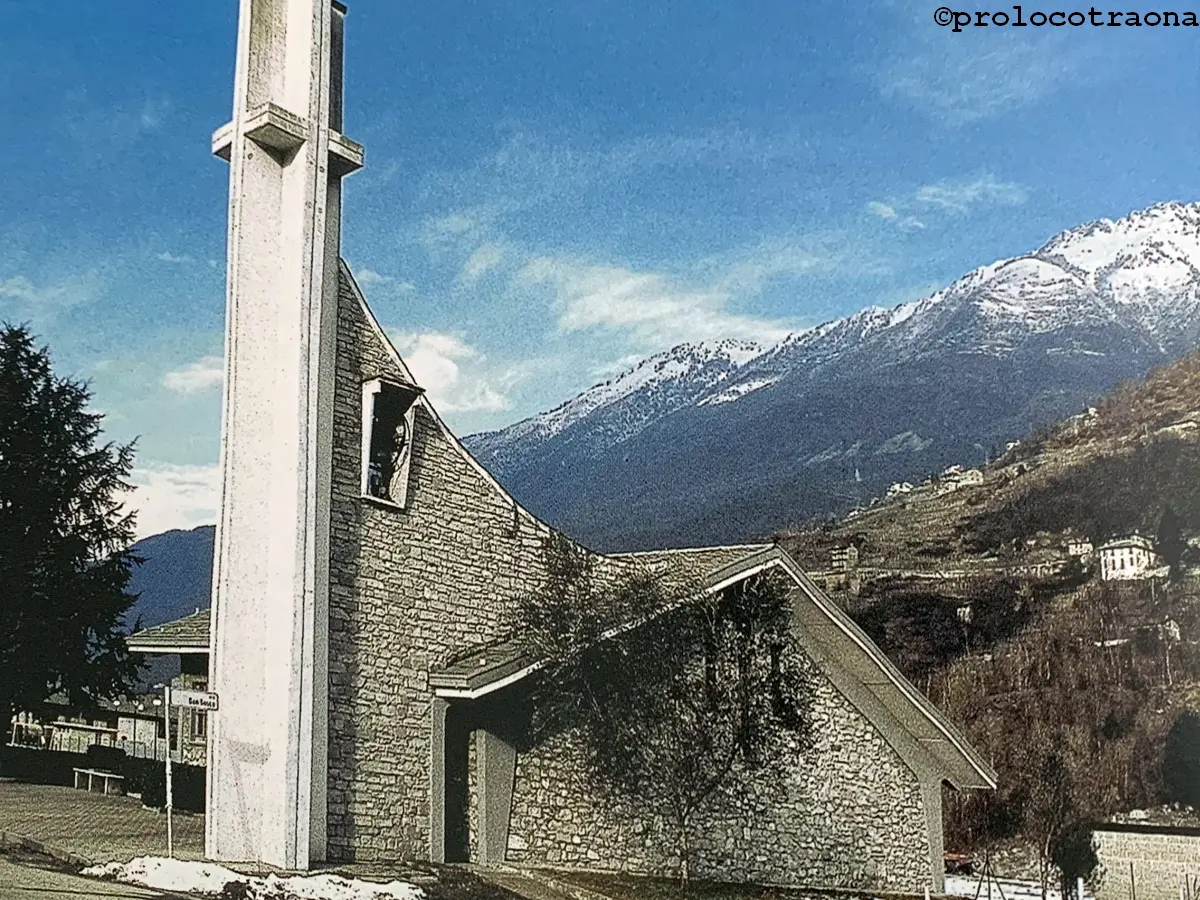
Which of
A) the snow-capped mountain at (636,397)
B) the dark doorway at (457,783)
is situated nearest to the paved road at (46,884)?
the dark doorway at (457,783)

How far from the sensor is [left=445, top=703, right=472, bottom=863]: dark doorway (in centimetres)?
783

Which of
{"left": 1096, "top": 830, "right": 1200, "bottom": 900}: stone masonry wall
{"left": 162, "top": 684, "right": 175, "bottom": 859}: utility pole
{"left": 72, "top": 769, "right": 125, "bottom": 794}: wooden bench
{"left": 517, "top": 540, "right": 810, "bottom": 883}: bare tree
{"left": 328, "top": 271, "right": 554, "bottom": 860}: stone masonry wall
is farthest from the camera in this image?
{"left": 1096, "top": 830, "right": 1200, "bottom": 900}: stone masonry wall

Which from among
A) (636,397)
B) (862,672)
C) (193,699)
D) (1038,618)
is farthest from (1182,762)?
(193,699)

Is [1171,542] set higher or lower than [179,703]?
higher

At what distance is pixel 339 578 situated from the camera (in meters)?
7.52

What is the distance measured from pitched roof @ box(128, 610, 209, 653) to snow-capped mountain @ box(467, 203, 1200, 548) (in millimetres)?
2482

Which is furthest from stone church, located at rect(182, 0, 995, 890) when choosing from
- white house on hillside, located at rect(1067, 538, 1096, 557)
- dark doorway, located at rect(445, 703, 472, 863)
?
white house on hillside, located at rect(1067, 538, 1096, 557)

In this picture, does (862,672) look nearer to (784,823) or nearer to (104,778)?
(784,823)

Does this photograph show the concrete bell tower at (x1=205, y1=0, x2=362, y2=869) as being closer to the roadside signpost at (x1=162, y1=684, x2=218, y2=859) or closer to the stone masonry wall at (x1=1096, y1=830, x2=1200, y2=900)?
the roadside signpost at (x1=162, y1=684, x2=218, y2=859)

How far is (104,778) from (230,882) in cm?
75

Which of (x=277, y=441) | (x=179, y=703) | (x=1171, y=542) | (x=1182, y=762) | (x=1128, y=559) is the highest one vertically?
(x=277, y=441)

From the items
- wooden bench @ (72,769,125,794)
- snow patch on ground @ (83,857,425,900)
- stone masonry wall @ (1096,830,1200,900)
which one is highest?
wooden bench @ (72,769,125,794)

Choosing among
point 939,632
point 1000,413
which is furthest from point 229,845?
point 1000,413

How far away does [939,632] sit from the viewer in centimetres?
1012
